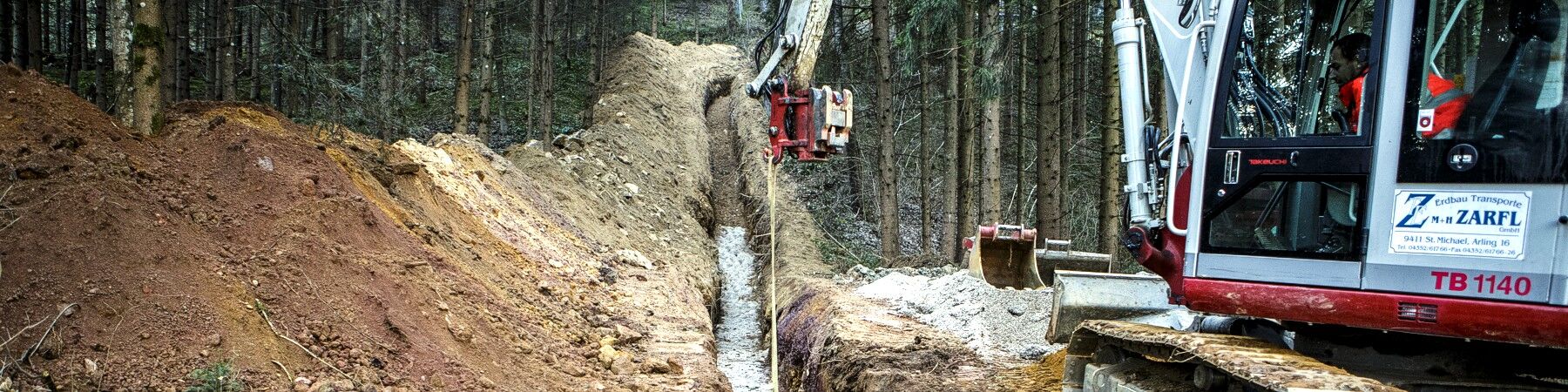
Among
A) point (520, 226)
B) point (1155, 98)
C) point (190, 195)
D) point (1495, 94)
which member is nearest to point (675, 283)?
point (520, 226)

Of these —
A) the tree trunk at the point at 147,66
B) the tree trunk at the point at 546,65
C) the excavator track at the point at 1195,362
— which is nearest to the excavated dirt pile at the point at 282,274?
the tree trunk at the point at 147,66

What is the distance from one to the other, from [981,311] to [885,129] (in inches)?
204

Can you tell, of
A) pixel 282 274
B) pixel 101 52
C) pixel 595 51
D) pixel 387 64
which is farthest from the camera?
pixel 595 51

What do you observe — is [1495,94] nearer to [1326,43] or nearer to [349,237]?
[1326,43]

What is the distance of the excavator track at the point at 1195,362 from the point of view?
4.39 m

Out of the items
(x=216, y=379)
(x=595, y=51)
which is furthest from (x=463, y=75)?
(x=595, y=51)

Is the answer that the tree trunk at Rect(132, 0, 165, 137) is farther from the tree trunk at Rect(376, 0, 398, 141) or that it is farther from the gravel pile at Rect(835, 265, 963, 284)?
the gravel pile at Rect(835, 265, 963, 284)

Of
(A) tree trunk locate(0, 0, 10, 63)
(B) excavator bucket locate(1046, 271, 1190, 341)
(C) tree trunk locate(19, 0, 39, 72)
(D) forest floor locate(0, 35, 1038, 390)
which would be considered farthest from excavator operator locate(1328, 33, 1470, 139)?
(A) tree trunk locate(0, 0, 10, 63)

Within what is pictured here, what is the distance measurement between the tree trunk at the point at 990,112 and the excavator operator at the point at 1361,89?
7685 millimetres

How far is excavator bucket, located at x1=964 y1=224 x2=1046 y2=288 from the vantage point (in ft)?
34.7

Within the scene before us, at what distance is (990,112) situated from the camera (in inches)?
547

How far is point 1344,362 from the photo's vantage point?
5.26m

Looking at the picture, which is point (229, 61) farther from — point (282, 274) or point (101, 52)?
point (282, 274)

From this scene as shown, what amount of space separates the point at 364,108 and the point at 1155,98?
10.8 metres
